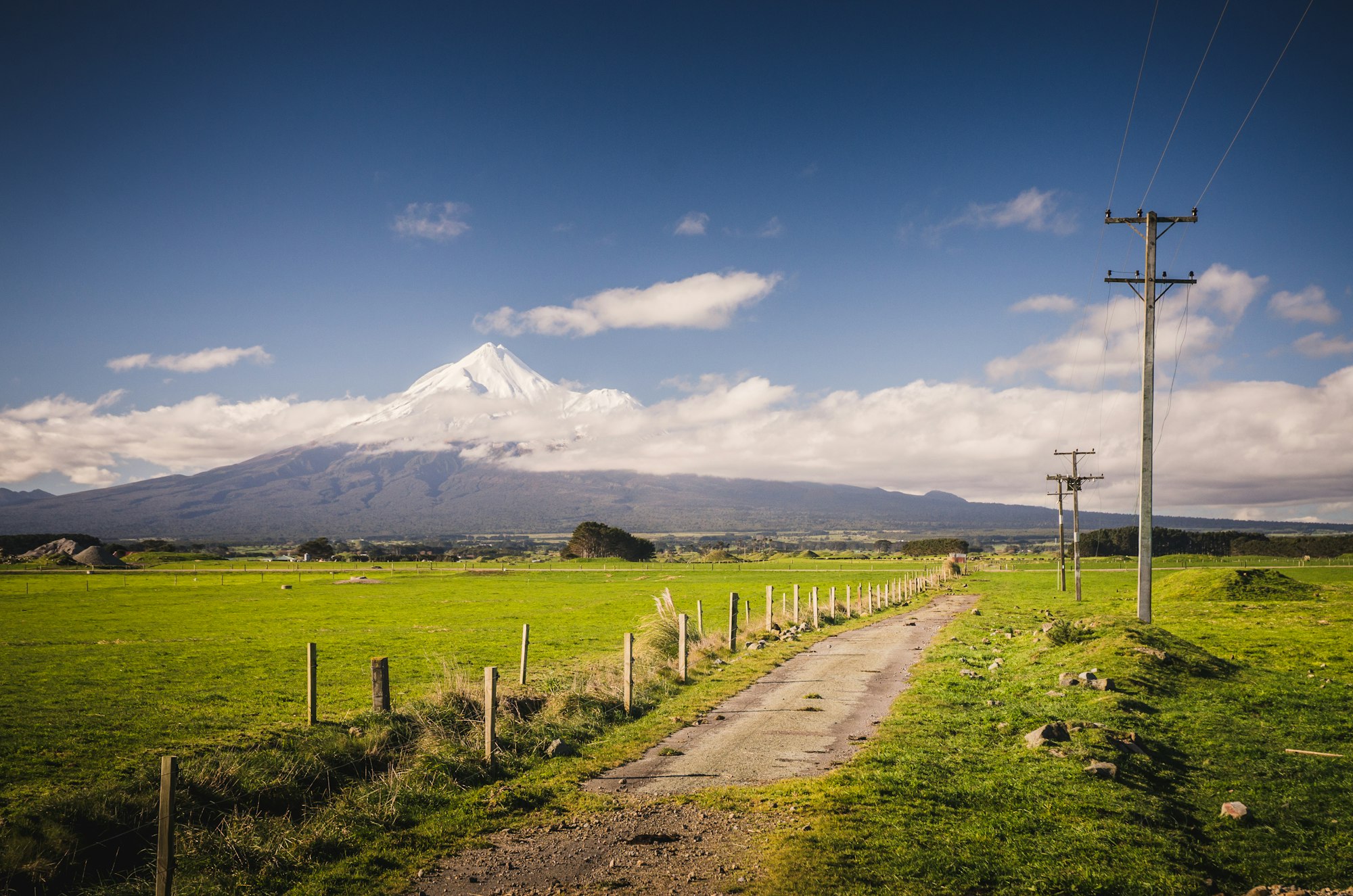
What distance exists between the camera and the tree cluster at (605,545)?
137 m

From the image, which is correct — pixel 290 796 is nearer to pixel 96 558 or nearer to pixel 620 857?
pixel 620 857

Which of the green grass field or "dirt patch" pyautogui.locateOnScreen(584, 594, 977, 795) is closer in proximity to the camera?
the green grass field

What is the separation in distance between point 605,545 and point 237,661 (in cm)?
11132

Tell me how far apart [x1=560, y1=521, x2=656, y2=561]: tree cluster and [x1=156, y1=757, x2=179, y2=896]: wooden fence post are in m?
130

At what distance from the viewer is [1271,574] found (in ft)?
117

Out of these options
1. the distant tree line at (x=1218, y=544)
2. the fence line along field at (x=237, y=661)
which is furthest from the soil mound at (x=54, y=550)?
the distant tree line at (x=1218, y=544)

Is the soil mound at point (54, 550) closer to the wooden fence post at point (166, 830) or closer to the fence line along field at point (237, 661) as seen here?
the fence line along field at point (237, 661)

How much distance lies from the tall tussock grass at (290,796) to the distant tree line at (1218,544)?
10528 cm

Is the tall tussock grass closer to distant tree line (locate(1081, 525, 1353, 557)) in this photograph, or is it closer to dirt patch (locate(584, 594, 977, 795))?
dirt patch (locate(584, 594, 977, 795))

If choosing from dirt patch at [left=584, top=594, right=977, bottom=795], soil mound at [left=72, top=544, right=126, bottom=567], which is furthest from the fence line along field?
soil mound at [left=72, top=544, right=126, bottom=567]

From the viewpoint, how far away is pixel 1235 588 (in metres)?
33.8

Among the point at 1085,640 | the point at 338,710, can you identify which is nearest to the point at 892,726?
the point at 1085,640

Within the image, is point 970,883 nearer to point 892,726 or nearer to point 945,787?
point 945,787

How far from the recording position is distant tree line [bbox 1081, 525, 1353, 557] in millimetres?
106688
